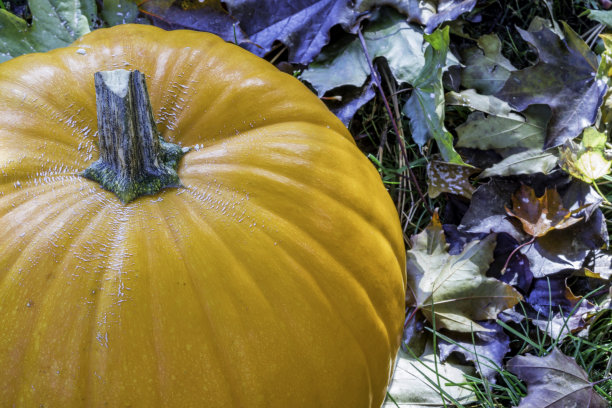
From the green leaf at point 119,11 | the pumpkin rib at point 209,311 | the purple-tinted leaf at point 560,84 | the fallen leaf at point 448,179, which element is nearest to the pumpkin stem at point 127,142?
the pumpkin rib at point 209,311

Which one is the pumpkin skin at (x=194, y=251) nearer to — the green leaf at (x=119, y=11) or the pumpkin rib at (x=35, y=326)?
the pumpkin rib at (x=35, y=326)

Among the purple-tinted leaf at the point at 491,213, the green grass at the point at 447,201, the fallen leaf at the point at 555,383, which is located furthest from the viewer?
the purple-tinted leaf at the point at 491,213

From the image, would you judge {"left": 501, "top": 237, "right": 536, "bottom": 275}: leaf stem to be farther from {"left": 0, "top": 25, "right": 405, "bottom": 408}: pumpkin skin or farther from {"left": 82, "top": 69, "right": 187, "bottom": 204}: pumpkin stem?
{"left": 82, "top": 69, "right": 187, "bottom": 204}: pumpkin stem

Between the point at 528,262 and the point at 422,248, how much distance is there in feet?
1.53

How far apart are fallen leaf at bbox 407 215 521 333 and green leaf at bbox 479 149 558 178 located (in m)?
0.35

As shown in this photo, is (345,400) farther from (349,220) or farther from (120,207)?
(120,207)

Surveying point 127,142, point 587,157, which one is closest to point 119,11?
point 127,142

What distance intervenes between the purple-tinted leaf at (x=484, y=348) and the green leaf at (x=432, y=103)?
71 centimetres

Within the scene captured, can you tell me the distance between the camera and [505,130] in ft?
8.31

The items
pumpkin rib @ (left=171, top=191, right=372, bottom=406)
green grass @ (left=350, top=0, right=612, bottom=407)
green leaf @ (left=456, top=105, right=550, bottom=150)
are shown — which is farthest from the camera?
green leaf @ (left=456, top=105, right=550, bottom=150)

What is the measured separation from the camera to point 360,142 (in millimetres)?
2779

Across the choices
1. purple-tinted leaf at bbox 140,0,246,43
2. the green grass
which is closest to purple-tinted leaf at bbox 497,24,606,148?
the green grass

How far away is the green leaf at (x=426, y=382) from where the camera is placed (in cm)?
208

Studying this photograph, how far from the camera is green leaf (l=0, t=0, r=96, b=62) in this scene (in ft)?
7.73
